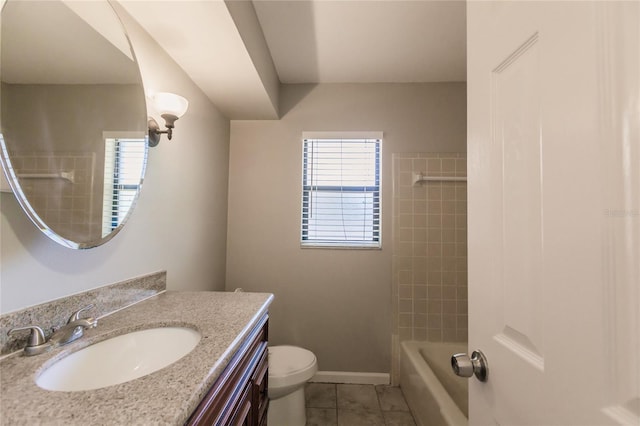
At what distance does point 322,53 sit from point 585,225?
1962 mm

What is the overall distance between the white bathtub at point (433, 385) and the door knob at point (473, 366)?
2.76ft

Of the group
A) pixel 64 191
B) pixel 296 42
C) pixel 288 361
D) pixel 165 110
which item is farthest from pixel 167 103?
pixel 288 361

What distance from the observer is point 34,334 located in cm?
71

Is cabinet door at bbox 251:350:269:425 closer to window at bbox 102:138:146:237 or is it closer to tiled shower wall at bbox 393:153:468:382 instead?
window at bbox 102:138:146:237

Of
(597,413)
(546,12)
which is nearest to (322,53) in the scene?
(546,12)

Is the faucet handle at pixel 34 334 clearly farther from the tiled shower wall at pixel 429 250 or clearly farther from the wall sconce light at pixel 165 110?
the tiled shower wall at pixel 429 250

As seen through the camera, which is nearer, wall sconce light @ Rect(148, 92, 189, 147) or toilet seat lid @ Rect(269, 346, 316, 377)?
wall sconce light @ Rect(148, 92, 189, 147)

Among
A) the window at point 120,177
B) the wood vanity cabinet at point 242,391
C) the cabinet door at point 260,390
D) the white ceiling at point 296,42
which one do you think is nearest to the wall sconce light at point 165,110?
the window at point 120,177

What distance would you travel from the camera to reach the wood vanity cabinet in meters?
0.67

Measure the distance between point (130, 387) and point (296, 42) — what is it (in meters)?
1.99

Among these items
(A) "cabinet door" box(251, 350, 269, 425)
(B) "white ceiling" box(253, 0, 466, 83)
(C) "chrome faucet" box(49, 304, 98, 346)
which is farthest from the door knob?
(B) "white ceiling" box(253, 0, 466, 83)

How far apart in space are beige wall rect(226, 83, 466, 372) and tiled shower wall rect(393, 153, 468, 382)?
8cm

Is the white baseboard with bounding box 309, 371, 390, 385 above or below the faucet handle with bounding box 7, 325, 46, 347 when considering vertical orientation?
below

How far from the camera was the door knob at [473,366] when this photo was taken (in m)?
0.64
